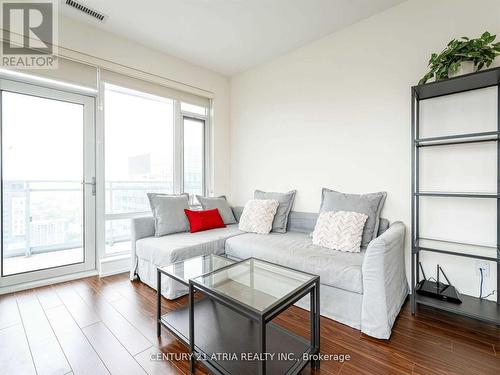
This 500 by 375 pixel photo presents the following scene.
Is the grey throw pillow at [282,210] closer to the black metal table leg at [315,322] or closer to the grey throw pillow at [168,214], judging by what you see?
the grey throw pillow at [168,214]

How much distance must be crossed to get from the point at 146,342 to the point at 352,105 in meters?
2.67

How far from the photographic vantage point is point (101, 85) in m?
2.70

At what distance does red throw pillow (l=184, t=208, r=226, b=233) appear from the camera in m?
2.82

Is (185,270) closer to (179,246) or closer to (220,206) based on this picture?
(179,246)

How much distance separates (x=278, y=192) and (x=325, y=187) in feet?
2.13

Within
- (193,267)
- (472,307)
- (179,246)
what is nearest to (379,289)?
(472,307)

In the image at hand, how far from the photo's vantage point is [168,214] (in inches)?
108

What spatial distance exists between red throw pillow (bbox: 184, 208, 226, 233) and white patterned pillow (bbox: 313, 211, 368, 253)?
1245 mm

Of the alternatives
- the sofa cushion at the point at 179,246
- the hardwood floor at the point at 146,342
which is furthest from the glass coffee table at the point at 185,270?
the sofa cushion at the point at 179,246

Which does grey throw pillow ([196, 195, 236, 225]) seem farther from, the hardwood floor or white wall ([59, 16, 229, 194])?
the hardwood floor

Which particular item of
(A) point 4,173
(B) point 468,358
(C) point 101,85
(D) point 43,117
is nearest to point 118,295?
(A) point 4,173

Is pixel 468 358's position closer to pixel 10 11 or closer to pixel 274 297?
pixel 274 297

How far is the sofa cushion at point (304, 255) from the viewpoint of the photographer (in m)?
1.73

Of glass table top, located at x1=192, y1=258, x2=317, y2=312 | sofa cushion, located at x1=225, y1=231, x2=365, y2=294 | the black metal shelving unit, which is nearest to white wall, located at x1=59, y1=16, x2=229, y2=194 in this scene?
sofa cushion, located at x1=225, y1=231, x2=365, y2=294
